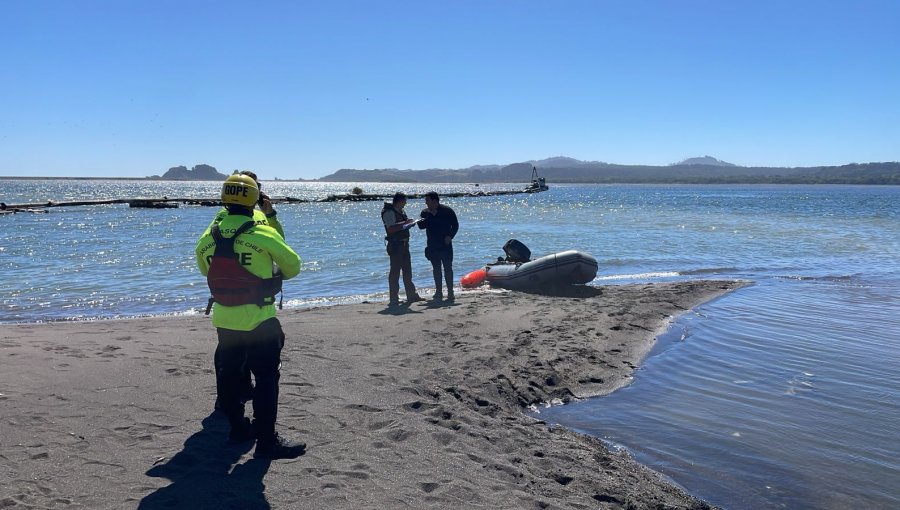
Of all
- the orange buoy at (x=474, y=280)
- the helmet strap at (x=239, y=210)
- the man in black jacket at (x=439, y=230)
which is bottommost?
the orange buoy at (x=474, y=280)

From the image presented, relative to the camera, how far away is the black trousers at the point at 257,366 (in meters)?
4.55

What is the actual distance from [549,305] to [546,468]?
660 cm

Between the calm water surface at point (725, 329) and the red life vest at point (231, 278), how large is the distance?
3115mm

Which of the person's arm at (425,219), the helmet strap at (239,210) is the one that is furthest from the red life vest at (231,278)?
the person's arm at (425,219)

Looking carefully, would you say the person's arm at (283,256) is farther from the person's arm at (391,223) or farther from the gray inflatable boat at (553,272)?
the gray inflatable boat at (553,272)

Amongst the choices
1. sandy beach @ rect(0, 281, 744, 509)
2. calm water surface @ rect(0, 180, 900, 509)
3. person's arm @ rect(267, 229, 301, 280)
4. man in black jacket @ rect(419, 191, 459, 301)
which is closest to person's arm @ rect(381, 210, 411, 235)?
man in black jacket @ rect(419, 191, 459, 301)

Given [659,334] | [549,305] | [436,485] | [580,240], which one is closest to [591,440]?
[436,485]

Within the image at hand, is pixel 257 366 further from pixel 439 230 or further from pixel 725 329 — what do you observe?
pixel 725 329

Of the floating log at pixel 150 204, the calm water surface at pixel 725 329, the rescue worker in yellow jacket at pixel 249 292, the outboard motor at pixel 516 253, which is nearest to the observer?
the rescue worker in yellow jacket at pixel 249 292

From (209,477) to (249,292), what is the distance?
1193 mm

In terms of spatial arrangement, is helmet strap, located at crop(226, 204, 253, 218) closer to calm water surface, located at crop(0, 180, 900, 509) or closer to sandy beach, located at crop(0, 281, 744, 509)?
sandy beach, located at crop(0, 281, 744, 509)

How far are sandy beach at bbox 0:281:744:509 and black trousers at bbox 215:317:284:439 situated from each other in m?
0.29

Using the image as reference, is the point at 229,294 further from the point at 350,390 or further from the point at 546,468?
the point at 546,468

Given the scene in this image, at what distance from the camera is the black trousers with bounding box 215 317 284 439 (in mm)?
4555
